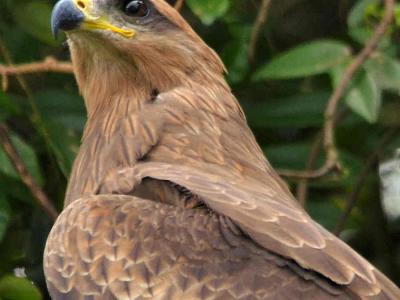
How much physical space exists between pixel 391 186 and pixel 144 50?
1689mm

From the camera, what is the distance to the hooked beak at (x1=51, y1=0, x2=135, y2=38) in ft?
17.4

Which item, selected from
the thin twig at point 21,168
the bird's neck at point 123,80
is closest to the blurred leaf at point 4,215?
the thin twig at point 21,168

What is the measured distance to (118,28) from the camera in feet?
18.0

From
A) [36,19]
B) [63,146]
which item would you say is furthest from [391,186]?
[36,19]

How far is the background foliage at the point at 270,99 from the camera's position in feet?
19.9

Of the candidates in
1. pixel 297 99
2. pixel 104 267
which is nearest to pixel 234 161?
pixel 104 267

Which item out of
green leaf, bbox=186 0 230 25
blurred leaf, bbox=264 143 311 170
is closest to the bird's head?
green leaf, bbox=186 0 230 25

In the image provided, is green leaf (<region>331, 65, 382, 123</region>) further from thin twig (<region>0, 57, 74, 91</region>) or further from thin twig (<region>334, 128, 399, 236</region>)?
thin twig (<region>0, 57, 74, 91</region>)

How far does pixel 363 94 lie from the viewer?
595 centimetres

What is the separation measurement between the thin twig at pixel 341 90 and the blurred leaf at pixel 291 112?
1.15 feet

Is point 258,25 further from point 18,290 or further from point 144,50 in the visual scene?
point 18,290

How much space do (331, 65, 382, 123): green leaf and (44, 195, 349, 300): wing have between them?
104 centimetres

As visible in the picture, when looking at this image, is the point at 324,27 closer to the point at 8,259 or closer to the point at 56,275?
the point at 8,259

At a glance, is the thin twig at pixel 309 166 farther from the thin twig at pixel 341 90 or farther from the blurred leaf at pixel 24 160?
the blurred leaf at pixel 24 160
